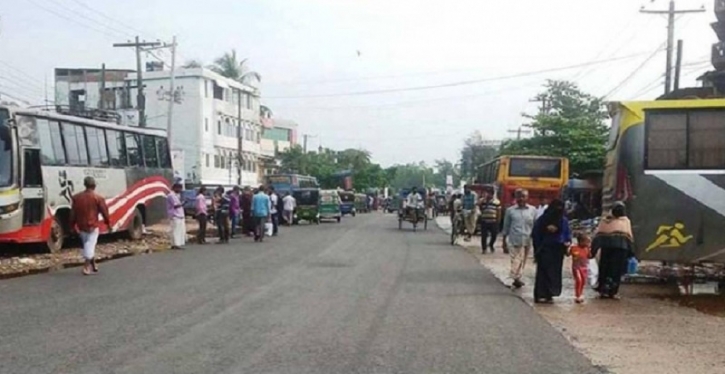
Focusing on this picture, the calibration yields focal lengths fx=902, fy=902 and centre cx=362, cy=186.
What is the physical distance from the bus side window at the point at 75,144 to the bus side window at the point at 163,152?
6.53 metres

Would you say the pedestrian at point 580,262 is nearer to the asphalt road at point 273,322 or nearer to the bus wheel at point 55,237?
the asphalt road at point 273,322

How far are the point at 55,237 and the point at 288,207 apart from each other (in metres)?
21.2

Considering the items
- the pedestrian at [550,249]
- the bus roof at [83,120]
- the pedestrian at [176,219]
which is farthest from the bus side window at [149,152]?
the pedestrian at [550,249]

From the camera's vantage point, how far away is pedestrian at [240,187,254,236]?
3098 cm

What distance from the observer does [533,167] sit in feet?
112

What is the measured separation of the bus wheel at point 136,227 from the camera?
28141 mm

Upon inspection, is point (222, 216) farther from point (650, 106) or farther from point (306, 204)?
point (306, 204)

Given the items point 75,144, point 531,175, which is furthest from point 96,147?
point 531,175

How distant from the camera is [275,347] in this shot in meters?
9.15

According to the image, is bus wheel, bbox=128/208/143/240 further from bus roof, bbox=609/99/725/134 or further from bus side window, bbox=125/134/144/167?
bus roof, bbox=609/99/725/134

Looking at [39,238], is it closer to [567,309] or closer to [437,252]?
[437,252]

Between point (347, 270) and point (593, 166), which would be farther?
point (593, 166)

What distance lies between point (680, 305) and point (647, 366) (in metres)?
5.77

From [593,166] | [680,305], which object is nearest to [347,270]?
[680,305]
